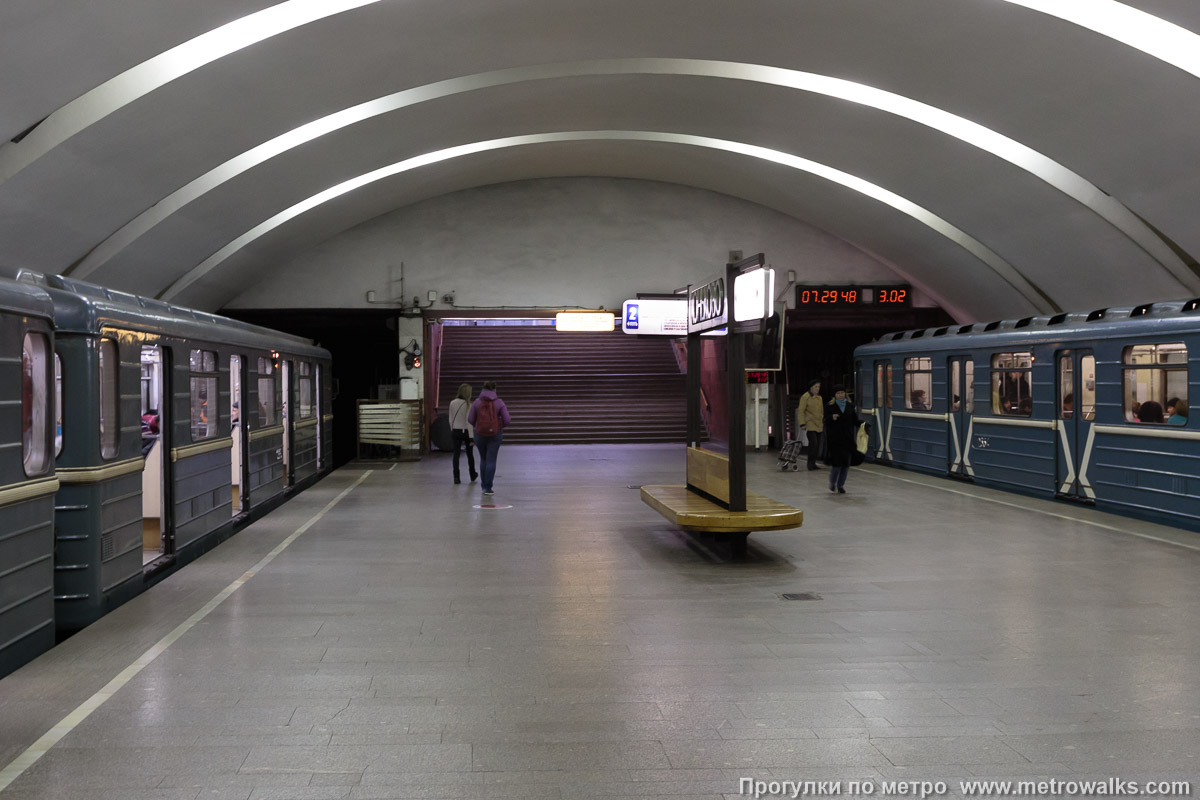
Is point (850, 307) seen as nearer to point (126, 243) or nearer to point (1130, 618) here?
point (126, 243)

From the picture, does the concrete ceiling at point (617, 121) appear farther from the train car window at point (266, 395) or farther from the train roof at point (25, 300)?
the train roof at point (25, 300)

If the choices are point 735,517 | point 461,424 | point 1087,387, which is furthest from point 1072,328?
point 461,424

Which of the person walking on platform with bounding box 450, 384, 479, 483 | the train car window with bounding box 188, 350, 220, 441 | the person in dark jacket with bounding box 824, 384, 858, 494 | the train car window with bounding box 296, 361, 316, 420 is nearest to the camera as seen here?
the train car window with bounding box 188, 350, 220, 441

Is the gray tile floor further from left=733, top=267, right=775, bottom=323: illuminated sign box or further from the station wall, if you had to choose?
the station wall

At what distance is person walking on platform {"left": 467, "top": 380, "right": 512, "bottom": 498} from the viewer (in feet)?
48.3

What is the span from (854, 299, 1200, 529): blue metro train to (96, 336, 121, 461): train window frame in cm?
1020

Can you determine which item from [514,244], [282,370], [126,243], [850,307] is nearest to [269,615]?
[282,370]

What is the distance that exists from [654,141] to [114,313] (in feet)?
50.7

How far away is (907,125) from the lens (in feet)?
57.0

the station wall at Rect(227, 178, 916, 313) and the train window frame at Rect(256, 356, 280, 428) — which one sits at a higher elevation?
the station wall at Rect(227, 178, 916, 313)

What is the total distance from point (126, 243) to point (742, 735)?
15487 millimetres

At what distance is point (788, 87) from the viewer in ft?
56.4

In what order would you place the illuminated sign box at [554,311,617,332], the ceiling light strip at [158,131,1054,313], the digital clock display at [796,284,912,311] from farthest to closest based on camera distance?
the digital clock display at [796,284,912,311]
the illuminated sign box at [554,311,617,332]
the ceiling light strip at [158,131,1054,313]

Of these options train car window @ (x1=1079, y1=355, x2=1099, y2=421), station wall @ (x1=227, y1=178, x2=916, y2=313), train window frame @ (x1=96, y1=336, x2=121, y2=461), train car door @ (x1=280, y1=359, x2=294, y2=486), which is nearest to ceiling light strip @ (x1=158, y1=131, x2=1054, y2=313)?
station wall @ (x1=227, y1=178, x2=916, y2=313)
